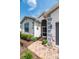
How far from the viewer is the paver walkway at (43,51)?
1675 millimetres

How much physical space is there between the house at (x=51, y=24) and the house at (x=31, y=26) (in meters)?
0.05

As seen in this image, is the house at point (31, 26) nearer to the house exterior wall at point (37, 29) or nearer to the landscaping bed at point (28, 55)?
the house exterior wall at point (37, 29)

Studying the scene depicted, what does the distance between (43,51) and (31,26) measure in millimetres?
333

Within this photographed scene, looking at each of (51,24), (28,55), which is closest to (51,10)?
(51,24)

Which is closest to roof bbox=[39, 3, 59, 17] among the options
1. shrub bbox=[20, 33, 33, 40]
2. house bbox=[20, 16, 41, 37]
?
house bbox=[20, 16, 41, 37]

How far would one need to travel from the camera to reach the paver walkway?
1.67 meters

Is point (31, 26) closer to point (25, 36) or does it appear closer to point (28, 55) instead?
point (25, 36)

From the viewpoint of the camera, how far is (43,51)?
1.68 metres
